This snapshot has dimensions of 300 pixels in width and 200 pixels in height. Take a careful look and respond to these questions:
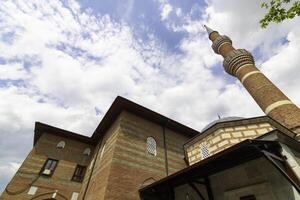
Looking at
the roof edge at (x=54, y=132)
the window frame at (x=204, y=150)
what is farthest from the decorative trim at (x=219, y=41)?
the roof edge at (x=54, y=132)

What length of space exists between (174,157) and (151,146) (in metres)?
1.76

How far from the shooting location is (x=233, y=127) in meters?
8.59

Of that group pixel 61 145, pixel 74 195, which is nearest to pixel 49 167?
pixel 61 145

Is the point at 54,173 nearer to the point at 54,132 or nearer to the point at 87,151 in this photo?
the point at 87,151

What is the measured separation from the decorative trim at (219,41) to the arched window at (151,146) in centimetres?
1089

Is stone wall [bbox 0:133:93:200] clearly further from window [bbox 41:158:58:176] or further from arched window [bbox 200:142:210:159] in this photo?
arched window [bbox 200:142:210:159]

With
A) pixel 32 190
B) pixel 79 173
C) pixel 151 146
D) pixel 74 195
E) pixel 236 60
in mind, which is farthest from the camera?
pixel 236 60

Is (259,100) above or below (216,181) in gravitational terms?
above

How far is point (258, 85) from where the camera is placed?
12.0 m

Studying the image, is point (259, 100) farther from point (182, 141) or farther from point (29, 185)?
point (29, 185)

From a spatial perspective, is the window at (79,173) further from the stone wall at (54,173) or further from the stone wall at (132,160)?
the stone wall at (132,160)

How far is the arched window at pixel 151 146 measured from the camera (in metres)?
10.2

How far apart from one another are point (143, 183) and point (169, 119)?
14.8ft

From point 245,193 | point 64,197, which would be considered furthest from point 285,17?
point 64,197
